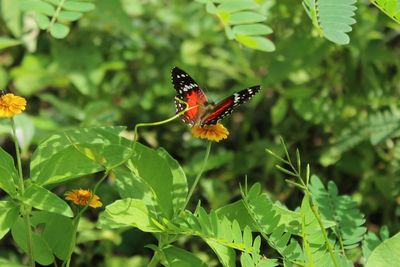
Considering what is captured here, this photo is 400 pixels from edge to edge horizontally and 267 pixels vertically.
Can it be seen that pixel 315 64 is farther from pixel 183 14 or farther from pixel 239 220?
pixel 239 220

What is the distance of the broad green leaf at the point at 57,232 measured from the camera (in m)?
1.25

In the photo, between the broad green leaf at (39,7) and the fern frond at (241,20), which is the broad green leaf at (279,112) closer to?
the fern frond at (241,20)

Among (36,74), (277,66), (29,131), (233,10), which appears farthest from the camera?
(36,74)

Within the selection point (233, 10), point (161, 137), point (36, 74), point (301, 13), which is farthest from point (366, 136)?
point (36, 74)

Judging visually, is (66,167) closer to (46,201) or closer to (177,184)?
(46,201)

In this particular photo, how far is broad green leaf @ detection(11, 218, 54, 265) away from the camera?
1.25 metres

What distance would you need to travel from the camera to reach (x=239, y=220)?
1.23 m

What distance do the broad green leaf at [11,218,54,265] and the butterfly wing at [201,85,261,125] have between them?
33cm

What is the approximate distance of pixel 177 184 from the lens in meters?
1.26

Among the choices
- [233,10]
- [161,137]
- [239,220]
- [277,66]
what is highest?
[233,10]

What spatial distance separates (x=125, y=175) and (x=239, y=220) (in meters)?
0.20

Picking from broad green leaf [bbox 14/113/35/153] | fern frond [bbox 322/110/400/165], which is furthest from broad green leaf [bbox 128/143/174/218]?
fern frond [bbox 322/110/400/165]

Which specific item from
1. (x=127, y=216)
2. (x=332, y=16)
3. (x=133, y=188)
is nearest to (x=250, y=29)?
(x=332, y=16)

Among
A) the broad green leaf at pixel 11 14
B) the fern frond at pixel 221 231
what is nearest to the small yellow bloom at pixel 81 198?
the fern frond at pixel 221 231
